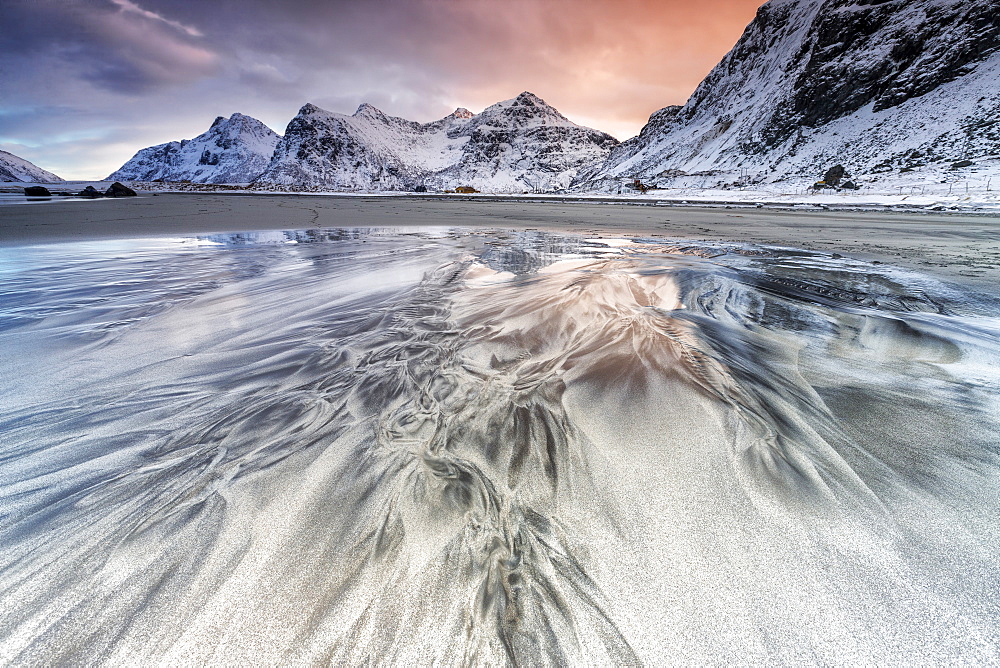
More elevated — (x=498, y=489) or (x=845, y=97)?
(x=845, y=97)

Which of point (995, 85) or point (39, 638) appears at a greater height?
point (995, 85)

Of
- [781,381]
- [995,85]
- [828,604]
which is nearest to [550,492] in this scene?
[828,604]

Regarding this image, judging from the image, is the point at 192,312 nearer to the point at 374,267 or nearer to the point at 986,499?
the point at 374,267

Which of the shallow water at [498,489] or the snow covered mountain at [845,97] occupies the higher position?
the snow covered mountain at [845,97]

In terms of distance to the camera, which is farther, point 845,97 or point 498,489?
point 845,97

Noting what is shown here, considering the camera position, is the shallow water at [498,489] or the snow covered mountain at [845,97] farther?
the snow covered mountain at [845,97]
